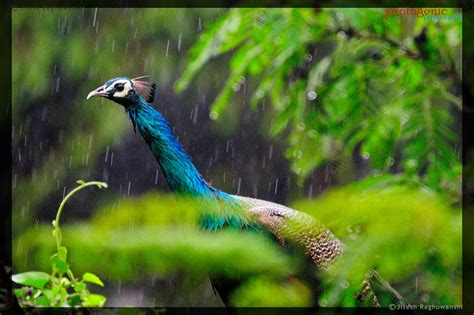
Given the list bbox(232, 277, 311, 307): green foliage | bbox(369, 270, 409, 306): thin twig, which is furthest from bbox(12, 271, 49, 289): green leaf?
bbox(369, 270, 409, 306): thin twig

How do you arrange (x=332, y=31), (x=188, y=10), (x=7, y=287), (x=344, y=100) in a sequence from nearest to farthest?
1. (x=7, y=287)
2. (x=332, y=31)
3. (x=344, y=100)
4. (x=188, y=10)

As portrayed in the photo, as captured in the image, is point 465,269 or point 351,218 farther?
point 465,269

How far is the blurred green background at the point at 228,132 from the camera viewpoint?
1.42 meters

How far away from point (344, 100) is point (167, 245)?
2.40ft

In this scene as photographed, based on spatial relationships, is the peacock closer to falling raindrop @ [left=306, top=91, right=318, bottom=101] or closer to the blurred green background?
the blurred green background

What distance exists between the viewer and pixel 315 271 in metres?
1.72

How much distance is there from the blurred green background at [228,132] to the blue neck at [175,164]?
0.05 metres

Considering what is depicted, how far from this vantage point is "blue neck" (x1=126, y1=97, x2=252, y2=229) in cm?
173

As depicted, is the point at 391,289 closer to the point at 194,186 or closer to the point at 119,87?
the point at 194,186

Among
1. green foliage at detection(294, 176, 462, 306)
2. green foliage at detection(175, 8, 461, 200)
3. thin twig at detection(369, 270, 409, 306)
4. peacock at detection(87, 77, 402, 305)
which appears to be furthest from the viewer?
peacock at detection(87, 77, 402, 305)

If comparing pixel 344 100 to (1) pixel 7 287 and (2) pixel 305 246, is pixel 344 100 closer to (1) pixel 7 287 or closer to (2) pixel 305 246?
(2) pixel 305 246

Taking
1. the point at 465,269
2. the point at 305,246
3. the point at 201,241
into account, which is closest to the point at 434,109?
the point at 465,269

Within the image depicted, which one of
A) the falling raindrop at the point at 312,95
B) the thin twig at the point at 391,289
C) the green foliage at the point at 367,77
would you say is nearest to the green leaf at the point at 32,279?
the green foliage at the point at 367,77

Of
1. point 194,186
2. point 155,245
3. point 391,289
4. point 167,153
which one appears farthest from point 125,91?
point 391,289
